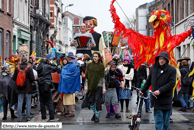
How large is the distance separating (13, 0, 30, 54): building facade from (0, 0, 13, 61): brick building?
4.00 feet

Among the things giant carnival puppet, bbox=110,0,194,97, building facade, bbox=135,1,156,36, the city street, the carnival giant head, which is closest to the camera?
the city street

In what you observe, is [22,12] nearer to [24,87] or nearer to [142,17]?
[24,87]

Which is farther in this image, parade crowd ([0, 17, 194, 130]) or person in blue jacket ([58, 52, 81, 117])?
person in blue jacket ([58, 52, 81, 117])

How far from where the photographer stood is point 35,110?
10.8 m

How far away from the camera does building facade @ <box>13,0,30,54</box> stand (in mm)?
24573

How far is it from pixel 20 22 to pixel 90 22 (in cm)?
1461

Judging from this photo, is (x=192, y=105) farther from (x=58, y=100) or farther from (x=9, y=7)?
(x=9, y=7)

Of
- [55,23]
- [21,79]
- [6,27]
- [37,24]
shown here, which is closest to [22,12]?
[6,27]

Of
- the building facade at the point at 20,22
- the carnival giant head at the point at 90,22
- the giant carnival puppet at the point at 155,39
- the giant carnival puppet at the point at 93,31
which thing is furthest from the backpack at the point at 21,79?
the building facade at the point at 20,22

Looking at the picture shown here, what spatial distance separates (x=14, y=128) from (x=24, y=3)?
2132 cm

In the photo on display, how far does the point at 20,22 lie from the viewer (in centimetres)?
2564

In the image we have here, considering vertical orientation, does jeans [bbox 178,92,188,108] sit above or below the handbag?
below

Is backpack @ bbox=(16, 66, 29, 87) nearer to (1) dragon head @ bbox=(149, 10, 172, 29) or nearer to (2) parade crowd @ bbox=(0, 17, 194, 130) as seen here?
(2) parade crowd @ bbox=(0, 17, 194, 130)

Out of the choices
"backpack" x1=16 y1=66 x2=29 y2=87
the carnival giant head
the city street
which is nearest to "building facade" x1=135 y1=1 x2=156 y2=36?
the carnival giant head
